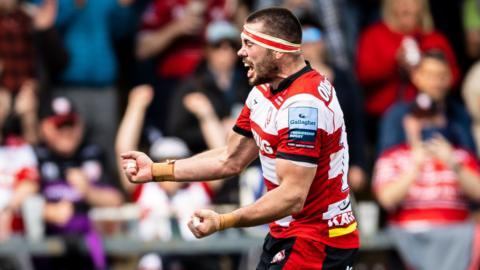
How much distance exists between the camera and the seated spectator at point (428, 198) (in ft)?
37.7

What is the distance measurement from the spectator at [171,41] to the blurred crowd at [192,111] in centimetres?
1

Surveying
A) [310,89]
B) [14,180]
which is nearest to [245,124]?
[310,89]

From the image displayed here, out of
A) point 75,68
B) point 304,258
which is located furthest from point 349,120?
point 304,258

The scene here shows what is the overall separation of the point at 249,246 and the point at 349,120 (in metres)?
1.78

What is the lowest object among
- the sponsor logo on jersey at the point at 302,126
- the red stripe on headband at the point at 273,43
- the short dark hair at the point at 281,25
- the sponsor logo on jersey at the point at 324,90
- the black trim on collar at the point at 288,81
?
the sponsor logo on jersey at the point at 302,126

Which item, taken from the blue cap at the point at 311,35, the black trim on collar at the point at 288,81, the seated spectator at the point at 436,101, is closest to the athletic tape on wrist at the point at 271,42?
the black trim on collar at the point at 288,81

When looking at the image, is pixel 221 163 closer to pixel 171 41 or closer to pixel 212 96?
pixel 212 96

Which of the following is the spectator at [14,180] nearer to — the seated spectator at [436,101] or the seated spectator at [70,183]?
the seated spectator at [70,183]

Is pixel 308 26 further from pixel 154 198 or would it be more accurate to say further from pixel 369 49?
pixel 154 198

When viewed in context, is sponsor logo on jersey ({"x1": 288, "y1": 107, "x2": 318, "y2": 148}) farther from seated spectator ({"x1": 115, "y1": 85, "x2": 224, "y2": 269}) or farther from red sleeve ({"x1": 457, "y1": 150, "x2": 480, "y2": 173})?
red sleeve ({"x1": 457, "y1": 150, "x2": 480, "y2": 173})

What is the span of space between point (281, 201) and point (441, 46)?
658 cm

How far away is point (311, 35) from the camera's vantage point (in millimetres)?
12180

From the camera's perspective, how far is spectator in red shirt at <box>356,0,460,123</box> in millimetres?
13016

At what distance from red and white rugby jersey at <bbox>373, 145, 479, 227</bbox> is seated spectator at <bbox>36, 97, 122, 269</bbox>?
7.88 ft
